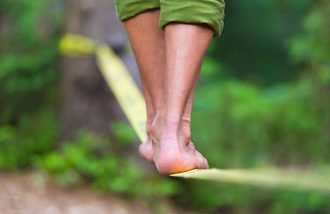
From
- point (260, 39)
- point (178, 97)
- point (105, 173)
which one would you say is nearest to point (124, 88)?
point (105, 173)

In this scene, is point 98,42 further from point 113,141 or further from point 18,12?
point 18,12

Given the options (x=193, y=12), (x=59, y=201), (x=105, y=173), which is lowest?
(x=59, y=201)

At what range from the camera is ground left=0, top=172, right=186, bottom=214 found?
585cm

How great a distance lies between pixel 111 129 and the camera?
658 cm

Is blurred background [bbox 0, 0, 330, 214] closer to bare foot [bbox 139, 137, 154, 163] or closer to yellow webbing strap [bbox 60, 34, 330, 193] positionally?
yellow webbing strap [bbox 60, 34, 330, 193]

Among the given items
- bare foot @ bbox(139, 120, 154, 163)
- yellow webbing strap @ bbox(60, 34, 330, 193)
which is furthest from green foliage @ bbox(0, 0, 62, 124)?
bare foot @ bbox(139, 120, 154, 163)

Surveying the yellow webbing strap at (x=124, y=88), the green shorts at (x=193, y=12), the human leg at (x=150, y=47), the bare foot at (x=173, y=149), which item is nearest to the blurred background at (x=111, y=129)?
the yellow webbing strap at (x=124, y=88)

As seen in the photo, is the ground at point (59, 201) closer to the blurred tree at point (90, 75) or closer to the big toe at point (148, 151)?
the blurred tree at point (90, 75)

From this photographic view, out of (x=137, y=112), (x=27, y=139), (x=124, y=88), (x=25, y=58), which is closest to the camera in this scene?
(x=137, y=112)

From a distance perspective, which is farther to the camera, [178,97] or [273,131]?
[273,131]

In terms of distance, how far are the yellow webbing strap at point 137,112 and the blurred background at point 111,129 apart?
82mm

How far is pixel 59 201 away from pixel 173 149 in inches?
109

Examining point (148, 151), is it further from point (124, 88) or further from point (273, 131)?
point (273, 131)

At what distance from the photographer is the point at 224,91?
677 centimetres
